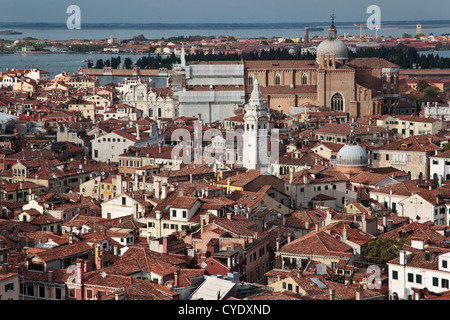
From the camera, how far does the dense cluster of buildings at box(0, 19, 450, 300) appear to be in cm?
897

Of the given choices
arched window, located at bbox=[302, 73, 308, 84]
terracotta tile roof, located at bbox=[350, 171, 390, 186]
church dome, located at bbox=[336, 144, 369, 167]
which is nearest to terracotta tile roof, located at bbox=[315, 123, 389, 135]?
church dome, located at bbox=[336, 144, 369, 167]

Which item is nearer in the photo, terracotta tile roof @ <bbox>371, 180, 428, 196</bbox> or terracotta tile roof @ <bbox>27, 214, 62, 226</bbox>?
terracotta tile roof @ <bbox>27, 214, 62, 226</bbox>

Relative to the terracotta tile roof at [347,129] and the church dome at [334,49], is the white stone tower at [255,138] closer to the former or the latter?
the terracotta tile roof at [347,129]

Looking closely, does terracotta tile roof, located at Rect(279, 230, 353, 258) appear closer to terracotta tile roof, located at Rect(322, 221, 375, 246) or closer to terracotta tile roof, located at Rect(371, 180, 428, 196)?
terracotta tile roof, located at Rect(322, 221, 375, 246)

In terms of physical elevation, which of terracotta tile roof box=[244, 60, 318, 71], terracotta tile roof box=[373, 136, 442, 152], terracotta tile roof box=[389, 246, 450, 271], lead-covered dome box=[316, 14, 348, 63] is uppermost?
lead-covered dome box=[316, 14, 348, 63]

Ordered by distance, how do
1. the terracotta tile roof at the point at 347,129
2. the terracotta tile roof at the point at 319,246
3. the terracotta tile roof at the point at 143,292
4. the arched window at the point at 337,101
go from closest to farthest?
the terracotta tile roof at the point at 143,292, the terracotta tile roof at the point at 319,246, the terracotta tile roof at the point at 347,129, the arched window at the point at 337,101

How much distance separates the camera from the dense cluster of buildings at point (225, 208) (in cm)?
897

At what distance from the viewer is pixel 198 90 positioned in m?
34.2

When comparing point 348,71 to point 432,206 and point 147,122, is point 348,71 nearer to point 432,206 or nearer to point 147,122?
point 147,122

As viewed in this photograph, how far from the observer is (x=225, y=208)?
41.4 ft

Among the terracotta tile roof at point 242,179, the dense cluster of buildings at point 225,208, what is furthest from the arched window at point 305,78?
the terracotta tile roof at point 242,179

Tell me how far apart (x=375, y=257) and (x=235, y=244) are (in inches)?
57.9
